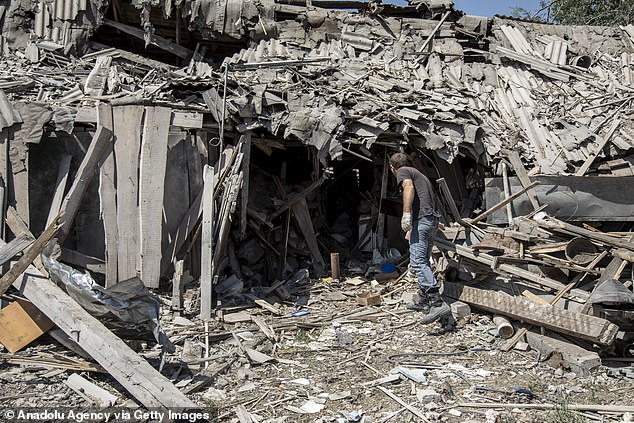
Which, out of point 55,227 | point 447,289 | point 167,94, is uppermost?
point 167,94

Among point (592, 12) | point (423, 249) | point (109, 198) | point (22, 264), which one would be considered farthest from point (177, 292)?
point (592, 12)

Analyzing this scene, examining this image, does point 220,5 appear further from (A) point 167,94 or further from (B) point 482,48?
(B) point 482,48

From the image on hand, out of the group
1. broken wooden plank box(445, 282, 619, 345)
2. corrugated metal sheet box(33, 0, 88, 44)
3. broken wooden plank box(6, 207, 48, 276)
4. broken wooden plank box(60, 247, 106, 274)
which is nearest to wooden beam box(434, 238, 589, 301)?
broken wooden plank box(445, 282, 619, 345)

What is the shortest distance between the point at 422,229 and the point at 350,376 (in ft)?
6.66

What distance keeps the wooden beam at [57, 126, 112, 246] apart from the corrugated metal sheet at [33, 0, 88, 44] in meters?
4.35

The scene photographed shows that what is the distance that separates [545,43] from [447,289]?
6.44 metres

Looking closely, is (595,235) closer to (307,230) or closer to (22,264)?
(307,230)

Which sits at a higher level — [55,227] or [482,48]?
[482,48]

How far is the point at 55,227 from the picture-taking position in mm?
4977

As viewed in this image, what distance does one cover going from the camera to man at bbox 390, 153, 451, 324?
20.9 ft

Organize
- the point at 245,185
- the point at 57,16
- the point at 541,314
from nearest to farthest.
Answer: the point at 541,314 < the point at 245,185 < the point at 57,16

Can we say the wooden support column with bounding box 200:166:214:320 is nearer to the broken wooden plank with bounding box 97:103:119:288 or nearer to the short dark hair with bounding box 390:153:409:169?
the broken wooden plank with bounding box 97:103:119:288

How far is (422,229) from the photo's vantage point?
21.1ft

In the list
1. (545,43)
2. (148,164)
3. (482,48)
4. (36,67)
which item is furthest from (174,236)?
(545,43)
